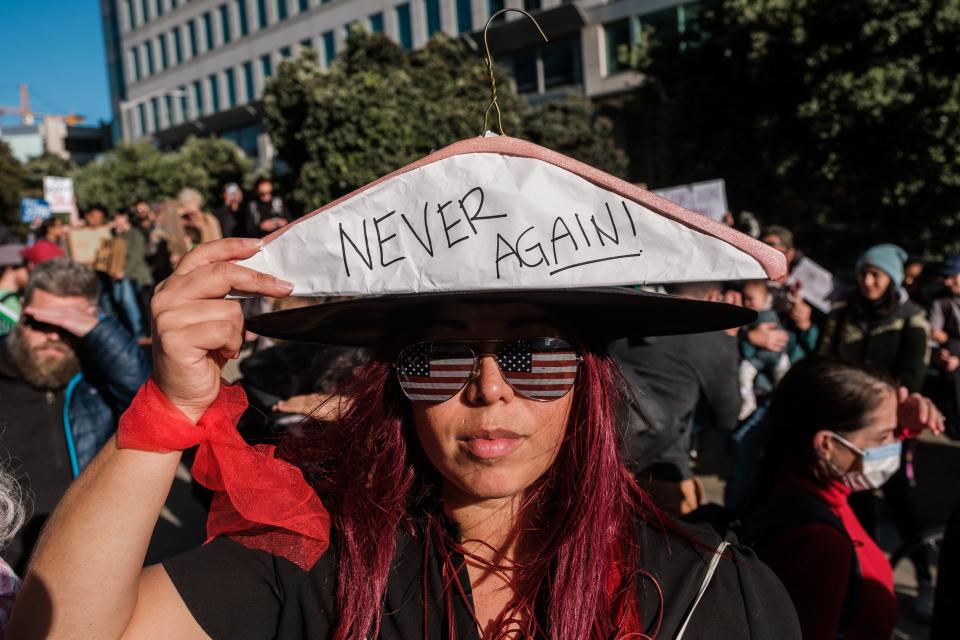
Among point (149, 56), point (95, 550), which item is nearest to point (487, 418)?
point (95, 550)

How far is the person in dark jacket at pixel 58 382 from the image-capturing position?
2.62 metres

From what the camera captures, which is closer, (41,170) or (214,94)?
(41,170)

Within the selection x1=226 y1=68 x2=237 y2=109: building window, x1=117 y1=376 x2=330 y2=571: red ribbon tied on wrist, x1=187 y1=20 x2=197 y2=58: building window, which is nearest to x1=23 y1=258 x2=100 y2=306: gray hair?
x1=117 y1=376 x2=330 y2=571: red ribbon tied on wrist

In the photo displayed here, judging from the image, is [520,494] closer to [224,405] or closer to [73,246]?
[224,405]

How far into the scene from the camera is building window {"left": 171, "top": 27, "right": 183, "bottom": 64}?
42125 mm

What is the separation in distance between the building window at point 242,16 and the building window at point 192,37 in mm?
4677

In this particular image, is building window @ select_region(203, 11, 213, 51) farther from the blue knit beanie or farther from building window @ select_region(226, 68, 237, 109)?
the blue knit beanie

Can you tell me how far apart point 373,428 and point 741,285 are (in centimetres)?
413

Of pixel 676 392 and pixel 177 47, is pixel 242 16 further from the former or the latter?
pixel 676 392

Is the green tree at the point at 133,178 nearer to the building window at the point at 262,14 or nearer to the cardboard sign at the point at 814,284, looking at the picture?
the building window at the point at 262,14

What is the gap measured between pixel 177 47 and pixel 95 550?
48319 millimetres

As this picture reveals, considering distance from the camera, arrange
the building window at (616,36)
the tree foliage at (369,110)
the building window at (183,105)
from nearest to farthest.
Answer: the tree foliage at (369,110)
the building window at (616,36)
the building window at (183,105)

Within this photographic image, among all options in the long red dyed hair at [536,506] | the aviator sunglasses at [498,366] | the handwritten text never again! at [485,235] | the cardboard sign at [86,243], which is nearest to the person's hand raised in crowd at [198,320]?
the handwritten text never again! at [485,235]

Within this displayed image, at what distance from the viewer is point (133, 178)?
1208 inches
